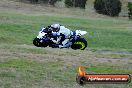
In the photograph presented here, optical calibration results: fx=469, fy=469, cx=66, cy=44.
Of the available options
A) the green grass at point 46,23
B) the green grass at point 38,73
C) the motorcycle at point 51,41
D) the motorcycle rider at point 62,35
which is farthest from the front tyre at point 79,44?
the green grass at point 38,73

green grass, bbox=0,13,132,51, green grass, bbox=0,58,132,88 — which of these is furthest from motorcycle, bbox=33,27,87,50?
green grass, bbox=0,58,132,88

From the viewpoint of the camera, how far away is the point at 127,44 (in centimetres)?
4006

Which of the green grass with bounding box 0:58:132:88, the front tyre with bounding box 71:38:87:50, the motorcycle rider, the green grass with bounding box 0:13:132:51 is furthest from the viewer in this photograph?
the green grass with bounding box 0:13:132:51

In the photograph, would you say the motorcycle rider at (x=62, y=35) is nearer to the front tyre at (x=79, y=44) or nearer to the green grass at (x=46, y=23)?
the front tyre at (x=79, y=44)

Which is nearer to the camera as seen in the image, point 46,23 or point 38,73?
point 38,73

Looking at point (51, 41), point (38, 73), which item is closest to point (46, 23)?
point (51, 41)

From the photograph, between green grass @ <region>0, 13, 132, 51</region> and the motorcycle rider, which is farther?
green grass @ <region>0, 13, 132, 51</region>

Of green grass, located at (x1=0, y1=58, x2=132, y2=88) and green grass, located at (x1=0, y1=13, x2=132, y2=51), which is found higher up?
green grass, located at (x1=0, y1=58, x2=132, y2=88)

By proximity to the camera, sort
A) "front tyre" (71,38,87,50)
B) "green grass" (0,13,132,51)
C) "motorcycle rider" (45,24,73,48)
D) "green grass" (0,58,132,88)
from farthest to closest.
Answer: "green grass" (0,13,132,51)
"front tyre" (71,38,87,50)
"motorcycle rider" (45,24,73,48)
"green grass" (0,58,132,88)

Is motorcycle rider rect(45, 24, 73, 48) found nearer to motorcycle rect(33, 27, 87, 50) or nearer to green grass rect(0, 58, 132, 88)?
motorcycle rect(33, 27, 87, 50)

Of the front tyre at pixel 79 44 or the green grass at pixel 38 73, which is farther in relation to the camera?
the front tyre at pixel 79 44

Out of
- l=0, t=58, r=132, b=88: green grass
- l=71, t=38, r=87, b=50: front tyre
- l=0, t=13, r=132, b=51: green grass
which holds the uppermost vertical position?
l=0, t=58, r=132, b=88: green grass

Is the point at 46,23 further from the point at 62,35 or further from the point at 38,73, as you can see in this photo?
the point at 38,73

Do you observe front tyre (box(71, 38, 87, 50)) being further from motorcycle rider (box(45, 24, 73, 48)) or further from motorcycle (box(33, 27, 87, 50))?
motorcycle rider (box(45, 24, 73, 48))
